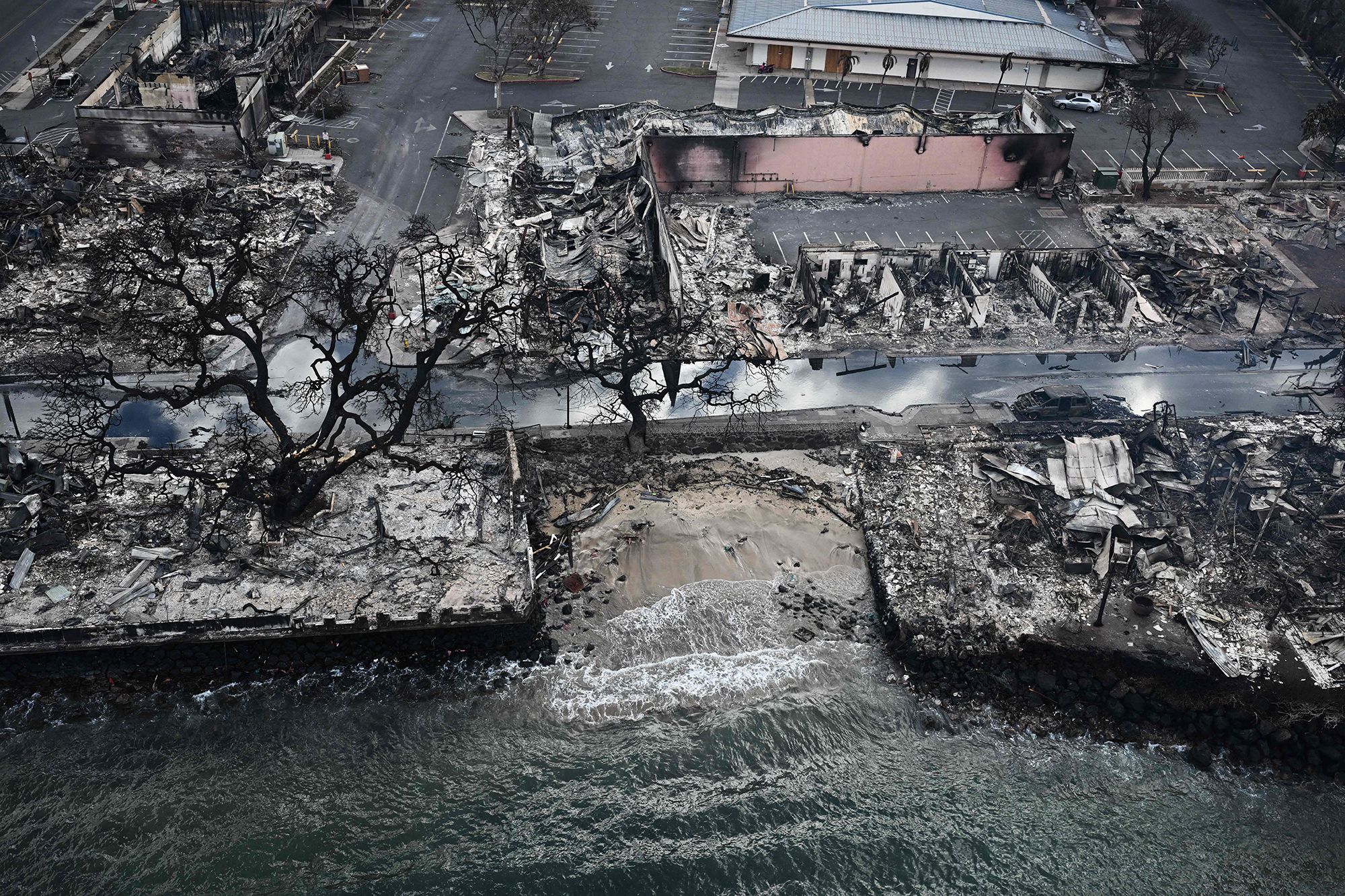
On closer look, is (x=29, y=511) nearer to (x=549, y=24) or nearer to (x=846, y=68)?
(x=549, y=24)

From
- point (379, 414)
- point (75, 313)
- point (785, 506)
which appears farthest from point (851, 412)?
point (75, 313)

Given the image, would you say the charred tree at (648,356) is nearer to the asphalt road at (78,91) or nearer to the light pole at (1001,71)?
the light pole at (1001,71)

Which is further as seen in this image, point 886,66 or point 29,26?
point 29,26

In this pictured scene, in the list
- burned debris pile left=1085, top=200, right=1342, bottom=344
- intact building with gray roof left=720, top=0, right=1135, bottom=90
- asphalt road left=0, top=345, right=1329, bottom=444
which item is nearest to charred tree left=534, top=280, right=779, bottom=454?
asphalt road left=0, top=345, right=1329, bottom=444

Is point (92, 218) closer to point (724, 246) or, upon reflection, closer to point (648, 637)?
point (724, 246)

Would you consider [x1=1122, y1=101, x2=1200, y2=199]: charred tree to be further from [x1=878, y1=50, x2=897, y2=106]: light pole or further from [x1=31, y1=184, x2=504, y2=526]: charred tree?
[x1=31, y1=184, x2=504, y2=526]: charred tree

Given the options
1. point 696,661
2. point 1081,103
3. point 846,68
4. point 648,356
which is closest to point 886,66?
point 846,68
